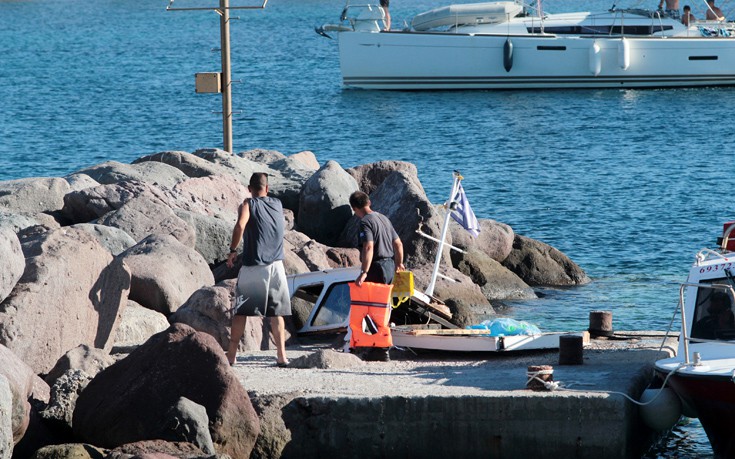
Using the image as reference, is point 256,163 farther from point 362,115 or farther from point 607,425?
point 362,115

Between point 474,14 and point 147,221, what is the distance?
33617mm

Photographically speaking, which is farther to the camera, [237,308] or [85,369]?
[237,308]

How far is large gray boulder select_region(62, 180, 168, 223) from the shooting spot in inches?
664

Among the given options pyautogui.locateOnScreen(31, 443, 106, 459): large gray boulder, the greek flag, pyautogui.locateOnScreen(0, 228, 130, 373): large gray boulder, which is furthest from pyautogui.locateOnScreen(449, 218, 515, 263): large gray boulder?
pyautogui.locateOnScreen(31, 443, 106, 459): large gray boulder

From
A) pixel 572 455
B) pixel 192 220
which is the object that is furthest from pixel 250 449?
pixel 192 220

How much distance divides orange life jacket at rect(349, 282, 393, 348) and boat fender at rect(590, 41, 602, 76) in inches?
1489

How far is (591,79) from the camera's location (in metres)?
49.4

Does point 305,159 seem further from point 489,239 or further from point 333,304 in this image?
point 333,304

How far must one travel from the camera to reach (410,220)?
57.9ft

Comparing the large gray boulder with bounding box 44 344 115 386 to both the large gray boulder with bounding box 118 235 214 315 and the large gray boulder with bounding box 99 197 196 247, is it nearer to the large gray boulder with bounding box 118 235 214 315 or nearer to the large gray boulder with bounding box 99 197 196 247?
the large gray boulder with bounding box 118 235 214 315

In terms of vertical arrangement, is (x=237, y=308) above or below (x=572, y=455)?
above

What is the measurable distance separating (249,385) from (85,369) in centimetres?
136

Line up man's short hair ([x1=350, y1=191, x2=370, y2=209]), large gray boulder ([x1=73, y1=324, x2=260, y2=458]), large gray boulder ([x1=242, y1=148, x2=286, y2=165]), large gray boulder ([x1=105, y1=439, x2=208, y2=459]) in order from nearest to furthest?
large gray boulder ([x1=105, y1=439, x2=208, y2=459]) < large gray boulder ([x1=73, y1=324, x2=260, y2=458]) < man's short hair ([x1=350, y1=191, x2=370, y2=209]) < large gray boulder ([x1=242, y1=148, x2=286, y2=165])

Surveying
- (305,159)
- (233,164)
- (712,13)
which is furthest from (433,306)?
(712,13)
